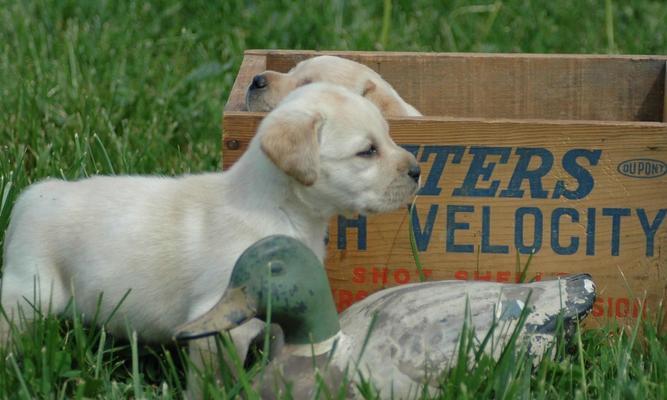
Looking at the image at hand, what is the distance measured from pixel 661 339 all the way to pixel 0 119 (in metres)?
2.90

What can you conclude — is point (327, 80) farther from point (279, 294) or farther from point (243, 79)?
point (279, 294)

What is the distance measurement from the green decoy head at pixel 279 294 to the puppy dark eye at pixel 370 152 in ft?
1.25

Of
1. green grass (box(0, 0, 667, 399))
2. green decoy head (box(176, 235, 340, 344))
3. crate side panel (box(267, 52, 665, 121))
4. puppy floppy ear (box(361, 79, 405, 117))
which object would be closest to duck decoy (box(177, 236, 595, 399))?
green decoy head (box(176, 235, 340, 344))

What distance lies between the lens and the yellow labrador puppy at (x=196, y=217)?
10.8ft

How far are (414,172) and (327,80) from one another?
970mm

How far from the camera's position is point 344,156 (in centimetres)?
329

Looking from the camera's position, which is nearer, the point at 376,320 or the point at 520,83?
the point at 376,320

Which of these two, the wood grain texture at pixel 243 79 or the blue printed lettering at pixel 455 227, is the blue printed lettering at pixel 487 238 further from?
the wood grain texture at pixel 243 79

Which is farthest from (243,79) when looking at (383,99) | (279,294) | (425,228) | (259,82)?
(279,294)

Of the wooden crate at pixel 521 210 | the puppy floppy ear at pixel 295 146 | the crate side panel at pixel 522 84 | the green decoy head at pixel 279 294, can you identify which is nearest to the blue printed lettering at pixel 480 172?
the wooden crate at pixel 521 210

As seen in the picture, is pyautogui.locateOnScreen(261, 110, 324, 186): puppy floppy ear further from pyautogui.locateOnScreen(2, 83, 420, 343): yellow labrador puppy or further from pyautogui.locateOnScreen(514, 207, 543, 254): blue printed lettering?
pyautogui.locateOnScreen(514, 207, 543, 254): blue printed lettering

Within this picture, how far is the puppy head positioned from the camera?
3.23m

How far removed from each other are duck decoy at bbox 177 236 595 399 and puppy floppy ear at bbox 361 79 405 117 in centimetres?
95

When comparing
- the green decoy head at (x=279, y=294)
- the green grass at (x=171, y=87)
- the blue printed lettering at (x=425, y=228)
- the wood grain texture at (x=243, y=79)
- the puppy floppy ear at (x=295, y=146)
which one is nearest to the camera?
the green decoy head at (x=279, y=294)
